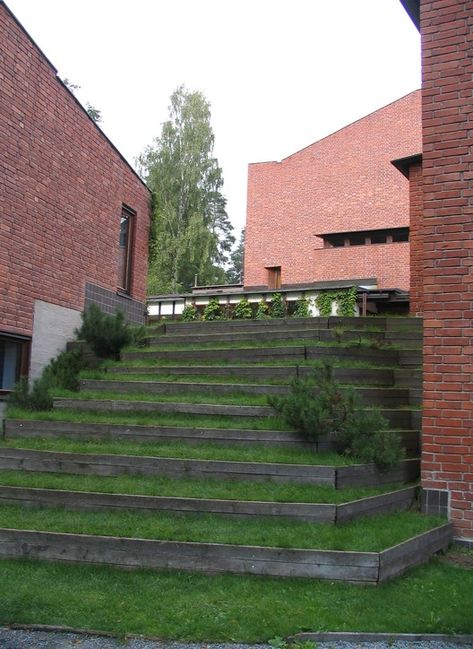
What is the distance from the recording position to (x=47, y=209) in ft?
34.8

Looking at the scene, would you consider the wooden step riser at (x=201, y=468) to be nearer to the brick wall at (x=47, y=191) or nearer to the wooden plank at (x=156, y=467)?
the wooden plank at (x=156, y=467)

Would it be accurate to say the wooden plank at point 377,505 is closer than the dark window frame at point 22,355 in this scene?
Yes

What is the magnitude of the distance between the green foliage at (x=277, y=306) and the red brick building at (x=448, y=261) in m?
11.8

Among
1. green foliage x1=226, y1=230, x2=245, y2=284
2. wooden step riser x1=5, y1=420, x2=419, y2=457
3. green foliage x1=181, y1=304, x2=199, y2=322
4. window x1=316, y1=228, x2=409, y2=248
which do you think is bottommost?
wooden step riser x1=5, y1=420, x2=419, y2=457

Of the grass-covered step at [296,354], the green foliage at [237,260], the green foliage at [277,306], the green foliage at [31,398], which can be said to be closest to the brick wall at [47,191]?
the green foliage at [31,398]

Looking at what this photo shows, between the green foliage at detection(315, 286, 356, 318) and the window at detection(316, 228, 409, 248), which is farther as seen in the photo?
the window at detection(316, 228, 409, 248)

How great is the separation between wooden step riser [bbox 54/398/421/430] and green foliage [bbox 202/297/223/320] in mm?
10458

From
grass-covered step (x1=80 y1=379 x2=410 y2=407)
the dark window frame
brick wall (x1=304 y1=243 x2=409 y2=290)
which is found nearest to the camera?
grass-covered step (x1=80 y1=379 x2=410 y2=407)

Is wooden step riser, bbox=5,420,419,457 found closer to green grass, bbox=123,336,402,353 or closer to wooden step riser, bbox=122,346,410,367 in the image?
wooden step riser, bbox=122,346,410,367

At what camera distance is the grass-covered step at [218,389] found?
8422 mm

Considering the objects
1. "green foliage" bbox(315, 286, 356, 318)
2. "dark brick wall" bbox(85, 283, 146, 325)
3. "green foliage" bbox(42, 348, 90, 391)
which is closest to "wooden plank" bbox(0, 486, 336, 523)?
"green foliage" bbox(42, 348, 90, 391)

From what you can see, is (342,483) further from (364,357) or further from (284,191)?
(284,191)

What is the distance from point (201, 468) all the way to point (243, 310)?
12.8 meters

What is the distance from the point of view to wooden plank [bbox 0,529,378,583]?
16.5ft
